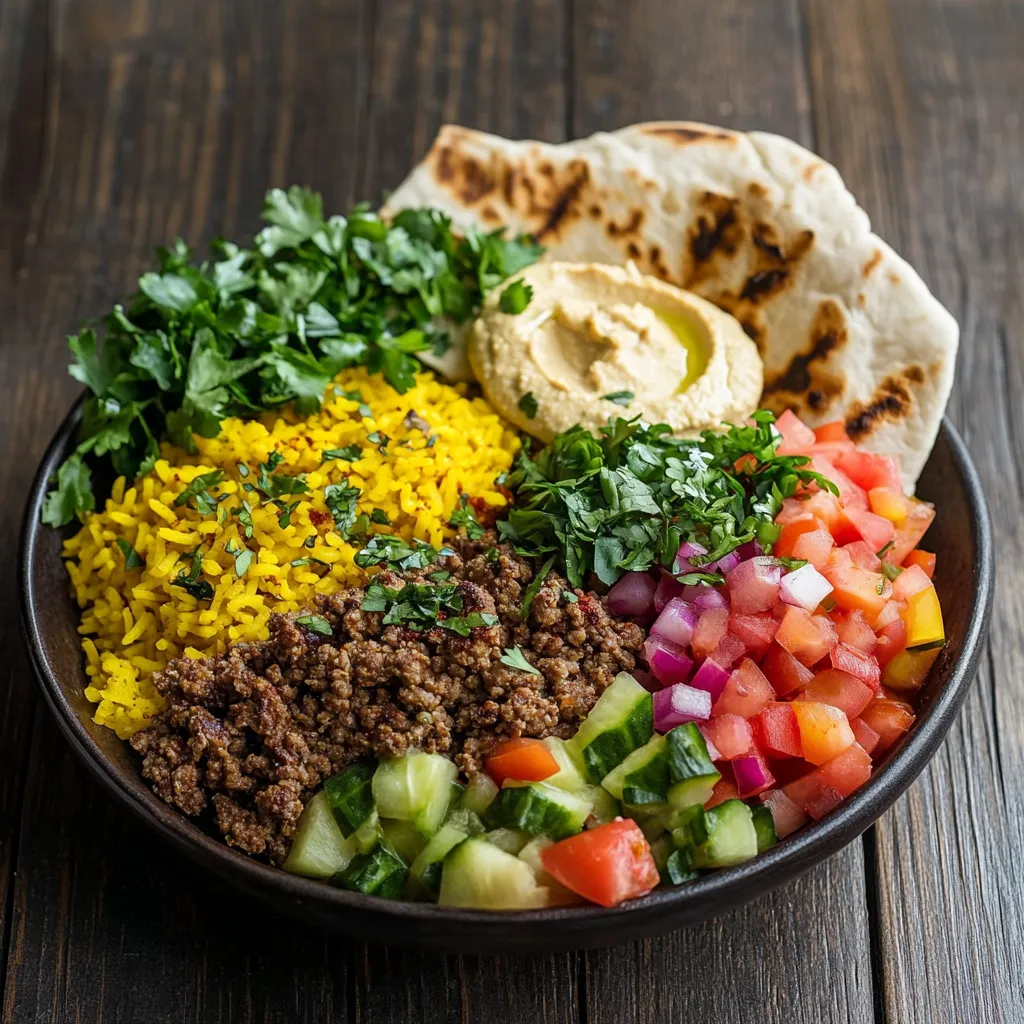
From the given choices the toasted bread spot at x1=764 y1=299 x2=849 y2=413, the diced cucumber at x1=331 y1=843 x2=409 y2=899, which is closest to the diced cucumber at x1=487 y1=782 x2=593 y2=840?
the diced cucumber at x1=331 y1=843 x2=409 y2=899

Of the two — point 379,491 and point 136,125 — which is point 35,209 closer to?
point 136,125

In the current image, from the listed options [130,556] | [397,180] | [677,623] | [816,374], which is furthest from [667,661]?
[397,180]

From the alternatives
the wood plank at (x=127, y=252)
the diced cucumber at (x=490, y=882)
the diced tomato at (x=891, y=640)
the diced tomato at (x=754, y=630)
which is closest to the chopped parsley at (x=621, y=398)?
the diced tomato at (x=754, y=630)

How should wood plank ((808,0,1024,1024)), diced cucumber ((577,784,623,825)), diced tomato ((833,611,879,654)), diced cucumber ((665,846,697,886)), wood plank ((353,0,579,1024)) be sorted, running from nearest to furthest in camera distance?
diced cucumber ((665,846,697,886)), diced cucumber ((577,784,623,825)), diced tomato ((833,611,879,654)), wood plank ((808,0,1024,1024)), wood plank ((353,0,579,1024))

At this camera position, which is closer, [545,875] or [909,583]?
[545,875]

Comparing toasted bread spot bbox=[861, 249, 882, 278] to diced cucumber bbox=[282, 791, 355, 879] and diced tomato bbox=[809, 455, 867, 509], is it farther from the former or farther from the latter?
diced cucumber bbox=[282, 791, 355, 879]

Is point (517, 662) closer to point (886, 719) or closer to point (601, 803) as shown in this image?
point (601, 803)
